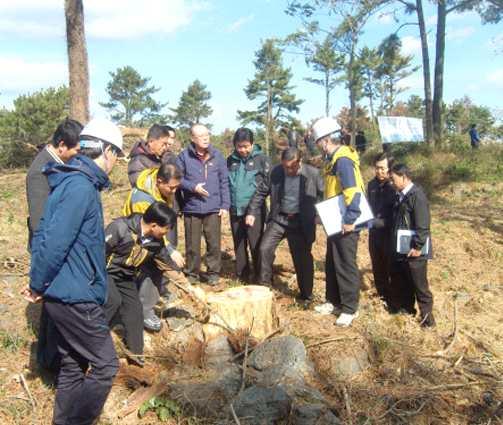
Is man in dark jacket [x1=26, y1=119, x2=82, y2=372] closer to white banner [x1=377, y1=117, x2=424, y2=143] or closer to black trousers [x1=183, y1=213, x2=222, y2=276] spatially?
black trousers [x1=183, y1=213, x2=222, y2=276]

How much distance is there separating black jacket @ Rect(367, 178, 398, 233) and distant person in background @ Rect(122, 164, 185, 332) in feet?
7.54

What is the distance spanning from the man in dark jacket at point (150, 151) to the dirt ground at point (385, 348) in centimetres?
163

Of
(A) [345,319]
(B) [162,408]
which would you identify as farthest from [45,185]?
(A) [345,319]

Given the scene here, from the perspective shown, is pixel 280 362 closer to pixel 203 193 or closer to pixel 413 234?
pixel 413 234

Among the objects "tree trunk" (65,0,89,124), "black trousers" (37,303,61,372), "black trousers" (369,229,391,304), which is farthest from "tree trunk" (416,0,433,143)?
"black trousers" (37,303,61,372)

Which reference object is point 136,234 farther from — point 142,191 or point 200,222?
point 200,222

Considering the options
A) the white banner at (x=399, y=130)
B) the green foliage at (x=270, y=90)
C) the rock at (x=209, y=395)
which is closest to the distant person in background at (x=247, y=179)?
the rock at (x=209, y=395)

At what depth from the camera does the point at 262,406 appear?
10.6 ft

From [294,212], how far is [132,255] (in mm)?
2006

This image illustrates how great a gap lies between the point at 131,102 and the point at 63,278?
4318 centimetres

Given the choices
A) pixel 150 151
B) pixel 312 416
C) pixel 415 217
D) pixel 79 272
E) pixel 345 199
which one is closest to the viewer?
pixel 79 272

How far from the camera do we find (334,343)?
165 inches

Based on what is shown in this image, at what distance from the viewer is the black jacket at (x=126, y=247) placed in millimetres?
3469

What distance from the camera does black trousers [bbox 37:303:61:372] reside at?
3.50 meters
